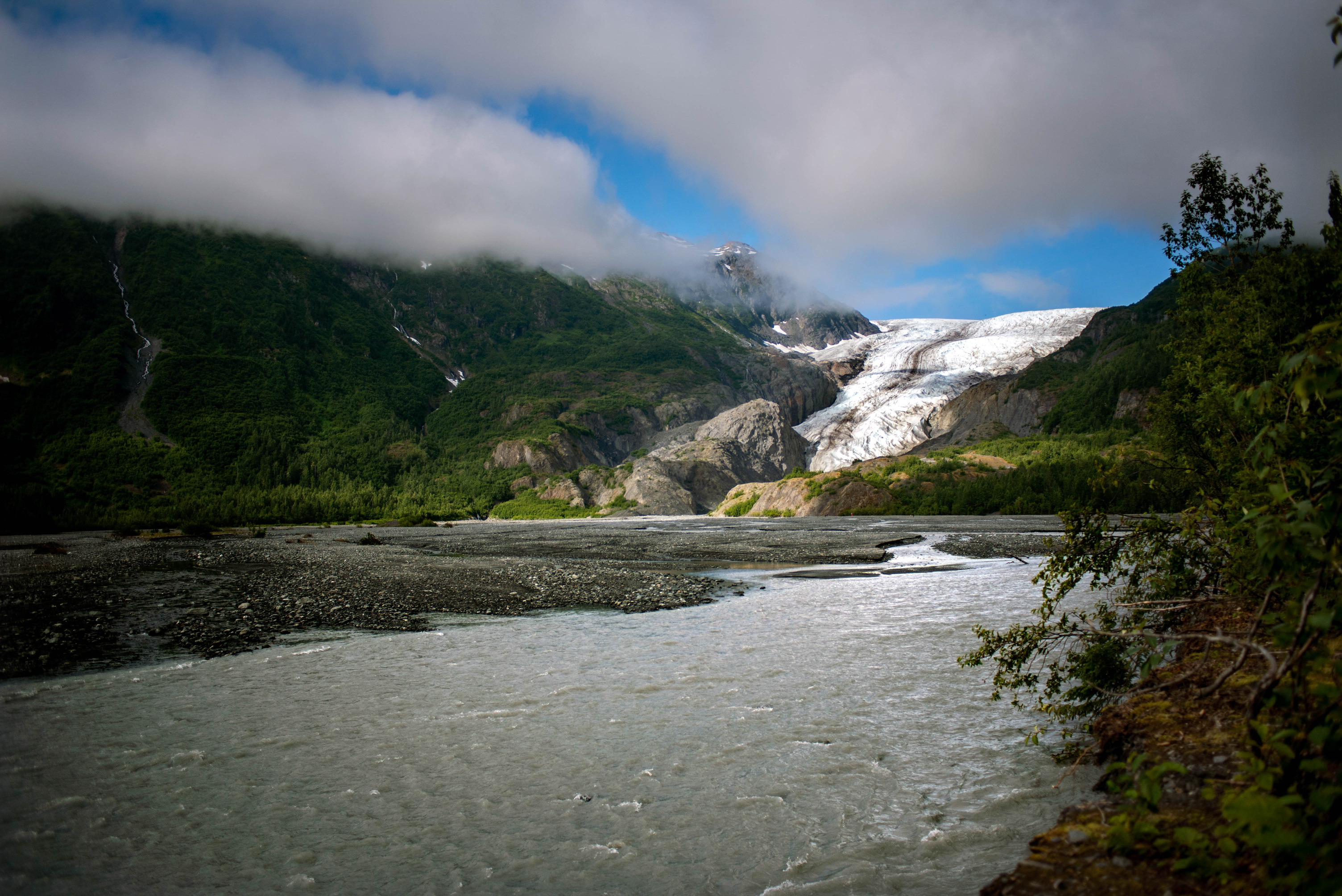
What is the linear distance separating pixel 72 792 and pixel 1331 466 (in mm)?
12457

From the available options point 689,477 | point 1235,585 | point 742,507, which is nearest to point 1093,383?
point 742,507

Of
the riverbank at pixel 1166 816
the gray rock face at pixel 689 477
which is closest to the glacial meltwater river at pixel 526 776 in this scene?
the riverbank at pixel 1166 816

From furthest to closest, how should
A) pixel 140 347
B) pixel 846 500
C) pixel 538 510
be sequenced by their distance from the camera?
pixel 140 347 → pixel 538 510 → pixel 846 500

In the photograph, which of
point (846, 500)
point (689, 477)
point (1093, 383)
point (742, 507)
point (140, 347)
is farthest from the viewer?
point (140, 347)

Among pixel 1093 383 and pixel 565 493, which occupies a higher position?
pixel 1093 383

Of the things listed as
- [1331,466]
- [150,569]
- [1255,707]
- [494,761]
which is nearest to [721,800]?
[494,761]

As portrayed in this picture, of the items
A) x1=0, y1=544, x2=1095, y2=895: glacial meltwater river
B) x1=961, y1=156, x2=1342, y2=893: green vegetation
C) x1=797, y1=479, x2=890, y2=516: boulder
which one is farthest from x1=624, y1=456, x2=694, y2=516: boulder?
x1=0, y1=544, x2=1095, y2=895: glacial meltwater river

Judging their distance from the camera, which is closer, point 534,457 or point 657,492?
point 657,492

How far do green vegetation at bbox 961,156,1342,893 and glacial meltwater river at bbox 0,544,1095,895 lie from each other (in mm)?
1597

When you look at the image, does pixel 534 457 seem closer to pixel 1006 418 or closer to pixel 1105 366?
pixel 1006 418

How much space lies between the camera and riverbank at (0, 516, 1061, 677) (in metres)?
16.9

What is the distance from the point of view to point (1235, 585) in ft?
32.4

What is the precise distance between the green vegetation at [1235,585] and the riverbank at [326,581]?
14.2m

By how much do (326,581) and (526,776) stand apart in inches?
920
